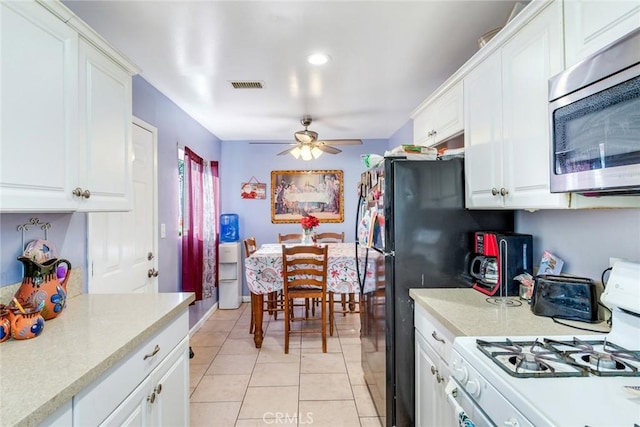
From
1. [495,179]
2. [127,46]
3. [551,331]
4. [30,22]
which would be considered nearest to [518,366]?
[551,331]

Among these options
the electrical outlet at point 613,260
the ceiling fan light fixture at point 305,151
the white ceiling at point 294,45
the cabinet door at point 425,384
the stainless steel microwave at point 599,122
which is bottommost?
the cabinet door at point 425,384

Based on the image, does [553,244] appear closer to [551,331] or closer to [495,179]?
[495,179]

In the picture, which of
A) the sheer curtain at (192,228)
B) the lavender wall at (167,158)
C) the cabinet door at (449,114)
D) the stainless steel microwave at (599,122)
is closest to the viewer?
the stainless steel microwave at (599,122)

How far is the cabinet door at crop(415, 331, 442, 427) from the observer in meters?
1.51

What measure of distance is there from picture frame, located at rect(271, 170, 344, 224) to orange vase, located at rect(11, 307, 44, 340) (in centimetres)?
383

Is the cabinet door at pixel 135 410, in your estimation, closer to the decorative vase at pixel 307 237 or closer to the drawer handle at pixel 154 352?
the drawer handle at pixel 154 352

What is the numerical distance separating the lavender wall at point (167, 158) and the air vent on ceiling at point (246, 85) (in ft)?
2.28

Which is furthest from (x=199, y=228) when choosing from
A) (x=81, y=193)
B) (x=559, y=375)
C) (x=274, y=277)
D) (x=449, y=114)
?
(x=559, y=375)

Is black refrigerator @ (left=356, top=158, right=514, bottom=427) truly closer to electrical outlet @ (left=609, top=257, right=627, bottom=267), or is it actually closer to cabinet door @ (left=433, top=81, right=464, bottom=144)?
cabinet door @ (left=433, top=81, right=464, bottom=144)

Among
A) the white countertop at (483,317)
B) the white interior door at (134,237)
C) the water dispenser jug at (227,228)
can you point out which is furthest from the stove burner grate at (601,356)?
the water dispenser jug at (227,228)

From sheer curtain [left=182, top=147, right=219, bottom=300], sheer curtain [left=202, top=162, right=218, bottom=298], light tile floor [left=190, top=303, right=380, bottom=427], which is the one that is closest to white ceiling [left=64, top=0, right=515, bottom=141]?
sheer curtain [left=182, top=147, right=219, bottom=300]

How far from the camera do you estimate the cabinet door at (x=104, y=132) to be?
4.65 ft

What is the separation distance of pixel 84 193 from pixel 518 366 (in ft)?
5.59

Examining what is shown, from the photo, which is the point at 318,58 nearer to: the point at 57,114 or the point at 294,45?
the point at 294,45
